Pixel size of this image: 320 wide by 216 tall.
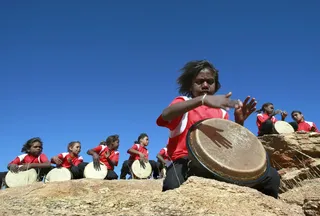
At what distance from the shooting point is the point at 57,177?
785 cm

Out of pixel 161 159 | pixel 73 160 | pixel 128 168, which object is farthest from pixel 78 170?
pixel 161 159

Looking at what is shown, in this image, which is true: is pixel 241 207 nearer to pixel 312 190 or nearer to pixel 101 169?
pixel 312 190

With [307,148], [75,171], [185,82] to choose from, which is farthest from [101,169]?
[185,82]

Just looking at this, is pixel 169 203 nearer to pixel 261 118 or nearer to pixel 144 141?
pixel 261 118

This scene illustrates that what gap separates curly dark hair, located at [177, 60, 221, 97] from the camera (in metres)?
3.26

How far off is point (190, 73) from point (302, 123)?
736cm

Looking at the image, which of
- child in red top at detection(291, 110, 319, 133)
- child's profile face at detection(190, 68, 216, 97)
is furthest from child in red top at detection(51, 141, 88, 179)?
child's profile face at detection(190, 68, 216, 97)

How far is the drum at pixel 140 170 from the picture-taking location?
30.9ft

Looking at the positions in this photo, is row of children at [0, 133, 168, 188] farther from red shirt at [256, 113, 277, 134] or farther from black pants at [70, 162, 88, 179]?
red shirt at [256, 113, 277, 134]

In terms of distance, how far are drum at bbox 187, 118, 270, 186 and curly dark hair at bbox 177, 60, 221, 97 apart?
0.78 m

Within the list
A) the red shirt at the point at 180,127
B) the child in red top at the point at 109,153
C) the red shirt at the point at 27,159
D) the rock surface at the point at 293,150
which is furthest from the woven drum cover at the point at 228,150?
the child in red top at the point at 109,153

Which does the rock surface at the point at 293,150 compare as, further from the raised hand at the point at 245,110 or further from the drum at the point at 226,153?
the drum at the point at 226,153

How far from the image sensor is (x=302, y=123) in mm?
9516

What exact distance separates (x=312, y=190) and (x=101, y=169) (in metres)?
6.82
